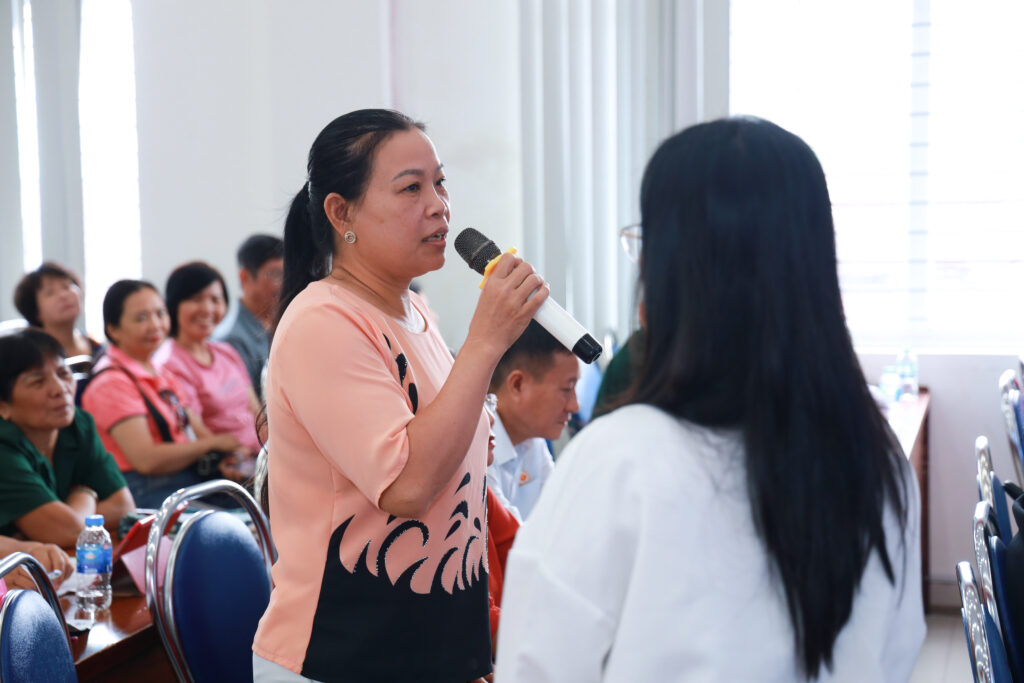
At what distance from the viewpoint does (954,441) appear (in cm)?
430

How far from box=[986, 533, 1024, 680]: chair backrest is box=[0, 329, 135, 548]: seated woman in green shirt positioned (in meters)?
2.08

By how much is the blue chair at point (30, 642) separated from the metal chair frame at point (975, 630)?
1257mm

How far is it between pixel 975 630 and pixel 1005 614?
0.22 meters

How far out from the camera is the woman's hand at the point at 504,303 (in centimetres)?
120

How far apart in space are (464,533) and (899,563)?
0.59 metres

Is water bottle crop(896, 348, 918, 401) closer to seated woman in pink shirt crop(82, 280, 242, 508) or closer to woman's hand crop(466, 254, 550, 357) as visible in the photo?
seated woman in pink shirt crop(82, 280, 242, 508)

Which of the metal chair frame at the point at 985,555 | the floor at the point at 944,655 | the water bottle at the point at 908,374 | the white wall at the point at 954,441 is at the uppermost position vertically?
the metal chair frame at the point at 985,555

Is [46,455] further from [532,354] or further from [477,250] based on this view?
[477,250]

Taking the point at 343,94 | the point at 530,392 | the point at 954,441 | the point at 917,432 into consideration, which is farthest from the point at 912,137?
the point at 530,392

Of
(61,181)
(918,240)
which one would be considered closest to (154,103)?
(61,181)

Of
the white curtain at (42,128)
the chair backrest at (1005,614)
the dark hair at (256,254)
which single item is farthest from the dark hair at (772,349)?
the white curtain at (42,128)

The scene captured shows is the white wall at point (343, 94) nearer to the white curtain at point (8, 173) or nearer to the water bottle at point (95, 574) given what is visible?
the white curtain at point (8, 173)

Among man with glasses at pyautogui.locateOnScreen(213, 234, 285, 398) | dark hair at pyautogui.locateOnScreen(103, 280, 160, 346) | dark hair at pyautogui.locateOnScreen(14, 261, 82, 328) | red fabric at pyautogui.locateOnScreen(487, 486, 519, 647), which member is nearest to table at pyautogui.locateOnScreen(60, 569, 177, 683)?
red fabric at pyautogui.locateOnScreen(487, 486, 519, 647)

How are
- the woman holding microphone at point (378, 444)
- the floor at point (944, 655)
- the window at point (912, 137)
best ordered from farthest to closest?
1. the window at point (912, 137)
2. the floor at point (944, 655)
3. the woman holding microphone at point (378, 444)
